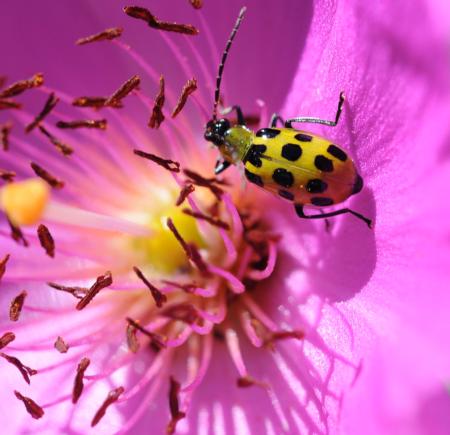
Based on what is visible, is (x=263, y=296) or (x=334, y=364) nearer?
(x=334, y=364)

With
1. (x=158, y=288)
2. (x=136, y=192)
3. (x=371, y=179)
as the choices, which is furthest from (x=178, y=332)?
(x=371, y=179)

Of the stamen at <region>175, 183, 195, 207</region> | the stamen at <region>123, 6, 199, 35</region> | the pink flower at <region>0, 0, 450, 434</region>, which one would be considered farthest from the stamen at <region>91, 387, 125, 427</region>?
the stamen at <region>123, 6, 199, 35</region>

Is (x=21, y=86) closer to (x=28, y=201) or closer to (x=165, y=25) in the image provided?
(x=165, y=25)

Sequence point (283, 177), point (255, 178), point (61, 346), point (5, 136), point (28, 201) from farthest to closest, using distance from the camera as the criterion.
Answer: point (5, 136), point (61, 346), point (255, 178), point (283, 177), point (28, 201)

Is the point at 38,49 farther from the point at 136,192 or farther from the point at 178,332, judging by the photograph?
the point at 178,332

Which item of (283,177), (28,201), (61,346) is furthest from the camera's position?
(61,346)

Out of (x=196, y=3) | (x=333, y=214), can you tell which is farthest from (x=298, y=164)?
(x=196, y=3)

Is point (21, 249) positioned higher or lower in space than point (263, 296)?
lower
